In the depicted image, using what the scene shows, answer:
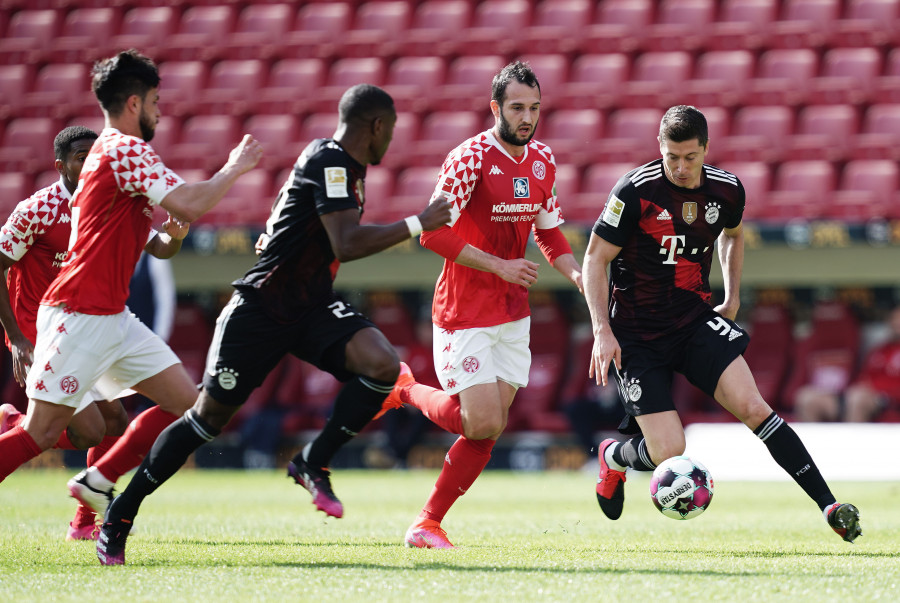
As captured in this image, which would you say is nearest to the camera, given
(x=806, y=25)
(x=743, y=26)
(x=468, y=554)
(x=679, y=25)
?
(x=468, y=554)

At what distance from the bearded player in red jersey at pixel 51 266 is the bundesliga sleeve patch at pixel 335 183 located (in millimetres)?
1146

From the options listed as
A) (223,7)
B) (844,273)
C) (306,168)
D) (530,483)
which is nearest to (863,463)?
(844,273)

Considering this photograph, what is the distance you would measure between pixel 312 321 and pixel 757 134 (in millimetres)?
10362

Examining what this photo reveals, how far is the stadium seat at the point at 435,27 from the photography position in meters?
16.8

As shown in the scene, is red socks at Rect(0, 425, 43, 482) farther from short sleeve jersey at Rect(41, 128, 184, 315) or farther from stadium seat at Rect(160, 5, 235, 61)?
stadium seat at Rect(160, 5, 235, 61)

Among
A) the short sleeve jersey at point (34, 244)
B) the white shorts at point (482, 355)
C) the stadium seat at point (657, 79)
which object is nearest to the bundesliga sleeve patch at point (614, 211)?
the white shorts at point (482, 355)

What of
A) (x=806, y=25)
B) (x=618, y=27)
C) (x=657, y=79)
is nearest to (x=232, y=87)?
(x=618, y=27)

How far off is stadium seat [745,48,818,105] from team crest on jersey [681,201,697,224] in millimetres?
9371

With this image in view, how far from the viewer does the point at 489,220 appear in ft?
19.1

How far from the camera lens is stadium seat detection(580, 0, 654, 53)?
15953 mm

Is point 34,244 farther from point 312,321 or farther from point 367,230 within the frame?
point 367,230

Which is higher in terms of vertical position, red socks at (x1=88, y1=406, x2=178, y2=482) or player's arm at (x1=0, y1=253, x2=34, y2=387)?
player's arm at (x1=0, y1=253, x2=34, y2=387)

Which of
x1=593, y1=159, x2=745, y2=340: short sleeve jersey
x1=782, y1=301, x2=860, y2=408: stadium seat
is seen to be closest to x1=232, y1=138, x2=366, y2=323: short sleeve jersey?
x1=593, y1=159, x2=745, y2=340: short sleeve jersey

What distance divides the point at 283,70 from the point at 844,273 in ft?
29.7
